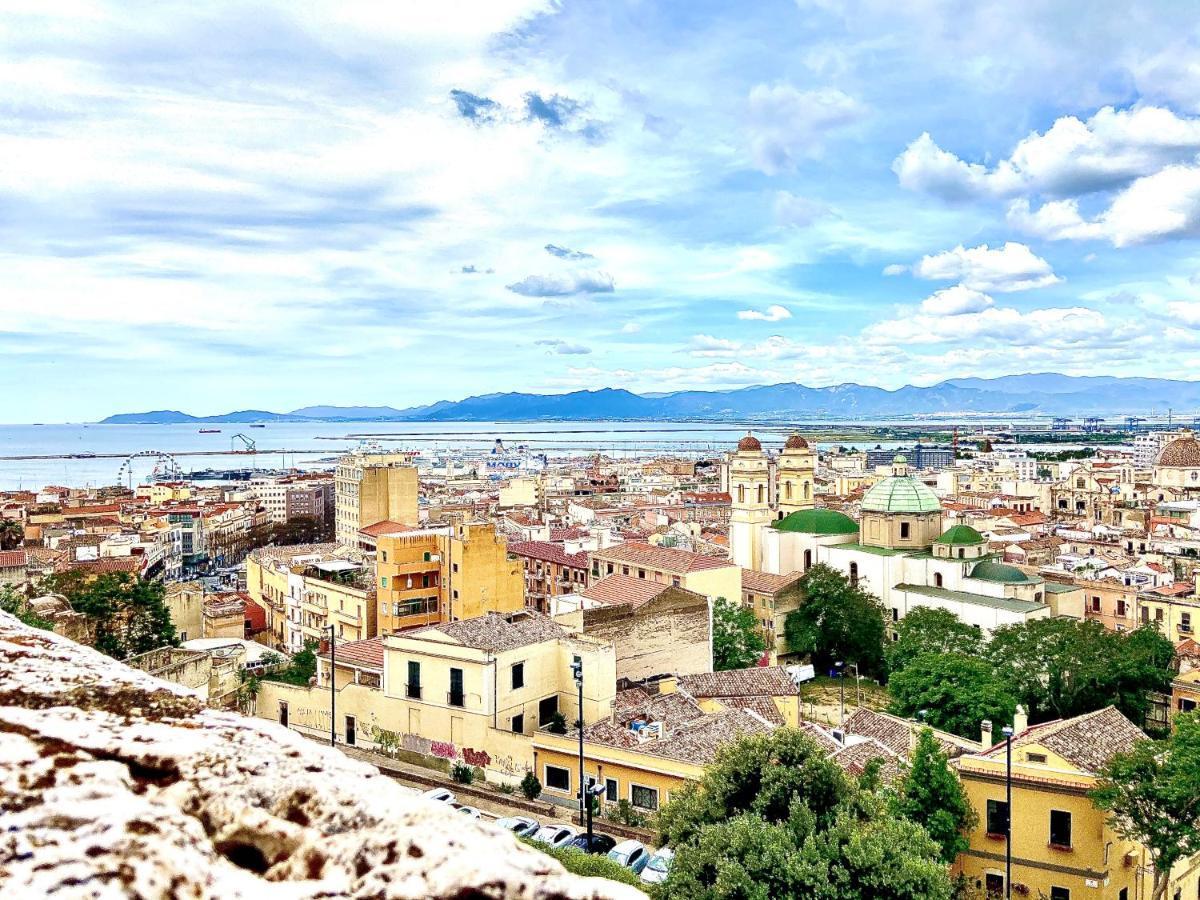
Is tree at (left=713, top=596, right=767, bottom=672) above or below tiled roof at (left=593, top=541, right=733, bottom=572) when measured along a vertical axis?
below

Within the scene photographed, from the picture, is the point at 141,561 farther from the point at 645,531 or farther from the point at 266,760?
the point at 266,760

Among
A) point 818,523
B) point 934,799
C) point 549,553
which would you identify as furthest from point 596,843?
point 818,523

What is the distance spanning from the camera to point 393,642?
24.5 metres

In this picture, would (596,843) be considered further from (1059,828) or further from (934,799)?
(1059,828)

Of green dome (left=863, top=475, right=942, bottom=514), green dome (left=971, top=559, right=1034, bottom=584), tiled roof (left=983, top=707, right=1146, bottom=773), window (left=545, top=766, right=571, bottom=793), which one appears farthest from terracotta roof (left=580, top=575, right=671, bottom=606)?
green dome (left=863, top=475, right=942, bottom=514)

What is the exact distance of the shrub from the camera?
70.9ft

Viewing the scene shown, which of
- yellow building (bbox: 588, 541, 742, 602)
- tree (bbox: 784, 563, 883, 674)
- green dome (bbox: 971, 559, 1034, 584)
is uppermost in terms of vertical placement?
yellow building (bbox: 588, 541, 742, 602)

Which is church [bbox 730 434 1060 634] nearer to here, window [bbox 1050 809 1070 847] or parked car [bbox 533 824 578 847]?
window [bbox 1050 809 1070 847]

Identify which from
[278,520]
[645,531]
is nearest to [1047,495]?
[645,531]

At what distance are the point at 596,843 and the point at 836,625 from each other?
24.2 metres

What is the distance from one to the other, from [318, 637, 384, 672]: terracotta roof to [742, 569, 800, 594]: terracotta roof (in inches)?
796

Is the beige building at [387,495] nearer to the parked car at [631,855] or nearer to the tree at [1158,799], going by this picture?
the parked car at [631,855]

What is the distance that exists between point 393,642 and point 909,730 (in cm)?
1345

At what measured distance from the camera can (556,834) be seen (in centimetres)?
1884
